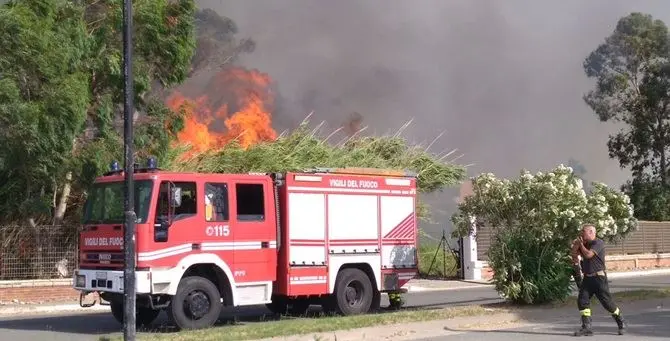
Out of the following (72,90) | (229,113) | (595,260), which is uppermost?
(229,113)

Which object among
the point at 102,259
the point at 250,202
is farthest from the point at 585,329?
the point at 102,259

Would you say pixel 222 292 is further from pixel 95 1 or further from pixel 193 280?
pixel 95 1

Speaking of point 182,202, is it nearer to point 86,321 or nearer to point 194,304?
point 194,304

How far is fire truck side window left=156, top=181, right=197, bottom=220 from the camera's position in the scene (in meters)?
13.0

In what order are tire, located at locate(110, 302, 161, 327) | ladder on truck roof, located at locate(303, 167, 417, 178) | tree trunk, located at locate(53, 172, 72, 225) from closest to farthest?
tire, located at locate(110, 302, 161, 327)
ladder on truck roof, located at locate(303, 167, 417, 178)
tree trunk, located at locate(53, 172, 72, 225)

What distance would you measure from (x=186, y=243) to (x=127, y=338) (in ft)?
8.33

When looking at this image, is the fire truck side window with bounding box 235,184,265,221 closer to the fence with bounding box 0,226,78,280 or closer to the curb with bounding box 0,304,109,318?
the curb with bounding box 0,304,109,318

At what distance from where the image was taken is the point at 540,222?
15.4m

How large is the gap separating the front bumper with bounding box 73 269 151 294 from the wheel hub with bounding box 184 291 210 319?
0.73 meters

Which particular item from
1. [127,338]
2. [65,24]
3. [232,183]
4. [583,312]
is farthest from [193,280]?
[65,24]

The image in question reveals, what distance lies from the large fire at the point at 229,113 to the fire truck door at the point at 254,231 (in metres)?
11.1

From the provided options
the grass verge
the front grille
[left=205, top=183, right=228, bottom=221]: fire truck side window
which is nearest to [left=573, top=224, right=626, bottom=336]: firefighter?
the grass verge

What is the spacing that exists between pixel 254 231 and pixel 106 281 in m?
2.43

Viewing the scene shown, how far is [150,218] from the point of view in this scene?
42.1 feet
